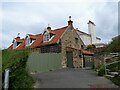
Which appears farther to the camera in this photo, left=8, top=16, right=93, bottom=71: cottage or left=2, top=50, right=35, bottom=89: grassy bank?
left=8, top=16, right=93, bottom=71: cottage

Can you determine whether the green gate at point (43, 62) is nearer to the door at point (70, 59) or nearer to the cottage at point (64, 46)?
the cottage at point (64, 46)

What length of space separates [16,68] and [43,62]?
11741 mm

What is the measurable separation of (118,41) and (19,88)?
14965mm

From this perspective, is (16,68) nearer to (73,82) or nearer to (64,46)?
(73,82)

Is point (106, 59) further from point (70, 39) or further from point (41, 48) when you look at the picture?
point (41, 48)

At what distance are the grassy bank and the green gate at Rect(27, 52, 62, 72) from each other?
7.18 metres

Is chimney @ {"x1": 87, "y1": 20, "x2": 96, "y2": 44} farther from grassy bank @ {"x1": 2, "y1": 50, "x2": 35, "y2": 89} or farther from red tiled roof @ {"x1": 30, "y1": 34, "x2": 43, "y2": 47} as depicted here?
grassy bank @ {"x1": 2, "y1": 50, "x2": 35, "y2": 89}

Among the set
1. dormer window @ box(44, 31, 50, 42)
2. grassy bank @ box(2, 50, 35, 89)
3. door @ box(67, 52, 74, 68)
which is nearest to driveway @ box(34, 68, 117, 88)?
grassy bank @ box(2, 50, 35, 89)

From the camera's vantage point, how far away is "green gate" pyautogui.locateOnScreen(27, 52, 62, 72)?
2335cm

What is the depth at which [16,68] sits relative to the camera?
13.6 m

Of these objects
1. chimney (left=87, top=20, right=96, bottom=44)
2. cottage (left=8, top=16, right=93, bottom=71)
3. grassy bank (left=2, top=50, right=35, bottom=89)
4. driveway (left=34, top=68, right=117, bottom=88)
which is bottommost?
driveway (left=34, top=68, right=117, bottom=88)

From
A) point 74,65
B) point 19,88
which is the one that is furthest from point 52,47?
point 19,88

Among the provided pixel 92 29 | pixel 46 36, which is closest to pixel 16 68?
pixel 46 36

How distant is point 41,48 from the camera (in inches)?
1266
